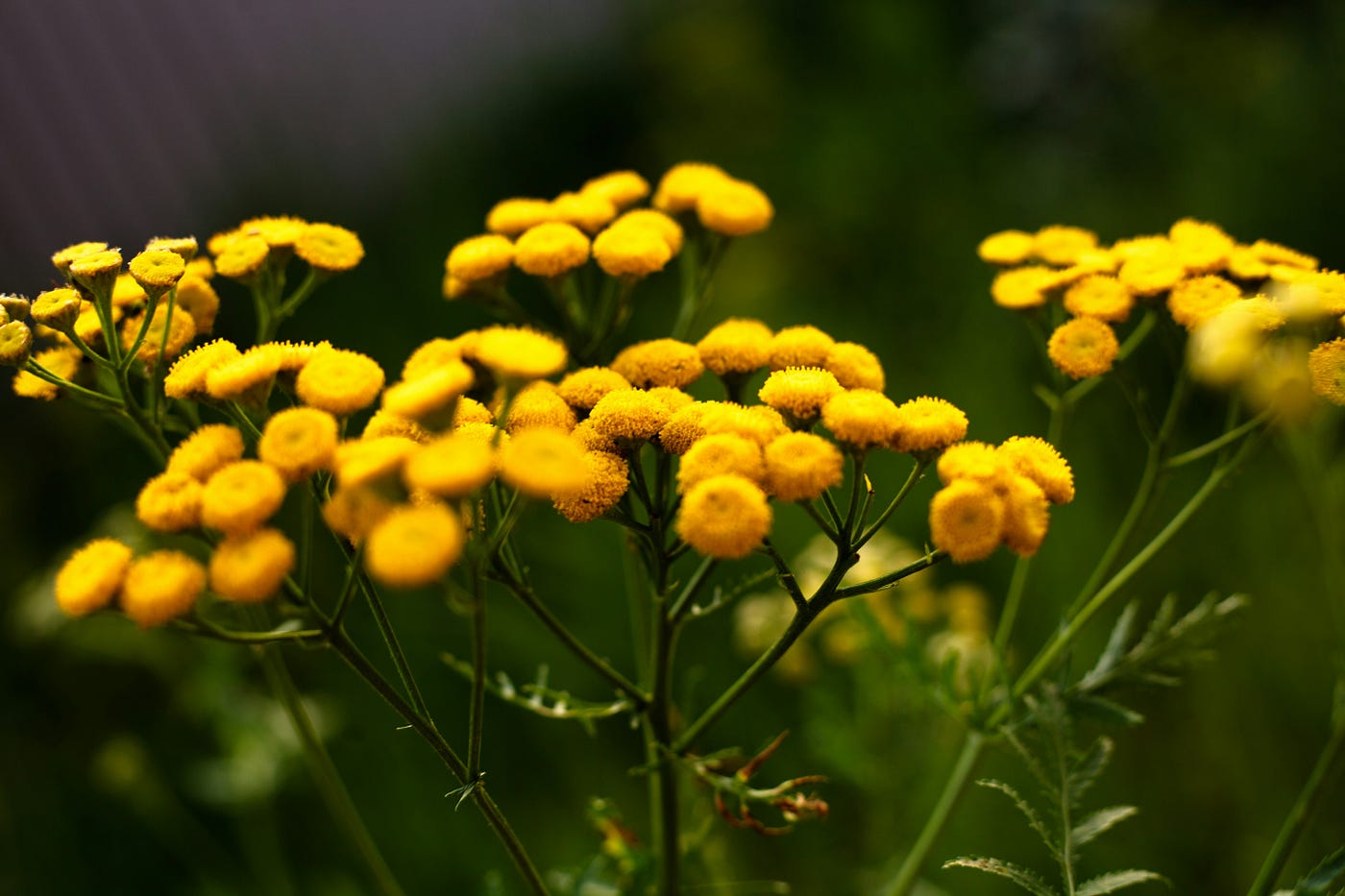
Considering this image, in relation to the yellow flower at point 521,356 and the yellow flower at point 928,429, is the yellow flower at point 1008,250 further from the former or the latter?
the yellow flower at point 521,356

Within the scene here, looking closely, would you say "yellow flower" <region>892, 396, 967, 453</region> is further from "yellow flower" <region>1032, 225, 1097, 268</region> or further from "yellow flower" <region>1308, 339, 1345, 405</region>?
"yellow flower" <region>1032, 225, 1097, 268</region>

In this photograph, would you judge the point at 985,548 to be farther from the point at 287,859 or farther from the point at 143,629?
the point at 287,859

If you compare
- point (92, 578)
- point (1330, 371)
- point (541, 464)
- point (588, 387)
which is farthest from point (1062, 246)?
point (92, 578)

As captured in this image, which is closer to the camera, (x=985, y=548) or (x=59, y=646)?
(x=985, y=548)

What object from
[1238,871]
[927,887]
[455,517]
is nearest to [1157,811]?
[1238,871]

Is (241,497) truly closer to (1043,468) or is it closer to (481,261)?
(481,261)

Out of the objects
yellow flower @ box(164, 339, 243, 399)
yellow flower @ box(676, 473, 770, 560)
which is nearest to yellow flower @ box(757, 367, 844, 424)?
yellow flower @ box(676, 473, 770, 560)
